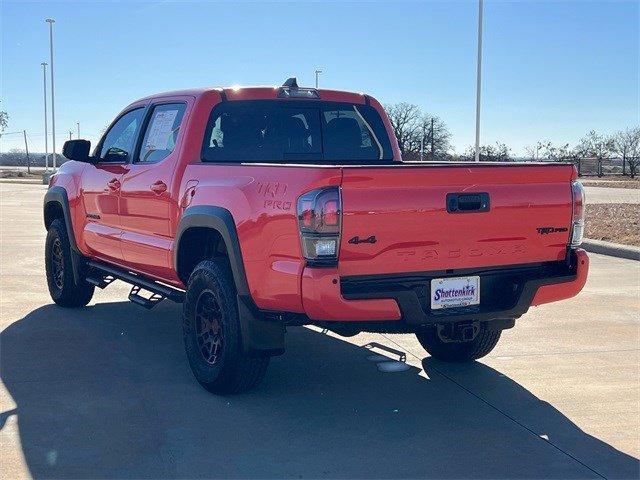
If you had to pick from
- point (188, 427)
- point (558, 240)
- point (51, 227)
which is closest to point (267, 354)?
point (188, 427)

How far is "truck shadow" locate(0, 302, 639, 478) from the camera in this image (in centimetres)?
403

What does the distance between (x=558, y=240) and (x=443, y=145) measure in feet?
166

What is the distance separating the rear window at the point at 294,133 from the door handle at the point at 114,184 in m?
1.20

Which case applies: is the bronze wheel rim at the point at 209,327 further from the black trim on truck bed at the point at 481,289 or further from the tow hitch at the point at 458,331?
the tow hitch at the point at 458,331

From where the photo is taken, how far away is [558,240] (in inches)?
194

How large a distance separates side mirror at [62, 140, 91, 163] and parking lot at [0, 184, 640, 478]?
1.43 metres

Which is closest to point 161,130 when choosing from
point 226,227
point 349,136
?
point 349,136

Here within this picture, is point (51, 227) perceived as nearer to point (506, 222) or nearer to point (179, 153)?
point (179, 153)

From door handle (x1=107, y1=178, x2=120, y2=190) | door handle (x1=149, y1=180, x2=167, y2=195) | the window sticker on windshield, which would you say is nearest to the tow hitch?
door handle (x1=149, y1=180, x2=167, y2=195)

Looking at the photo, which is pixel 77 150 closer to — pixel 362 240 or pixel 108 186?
pixel 108 186

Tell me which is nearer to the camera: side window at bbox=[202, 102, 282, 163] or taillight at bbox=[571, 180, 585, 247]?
taillight at bbox=[571, 180, 585, 247]

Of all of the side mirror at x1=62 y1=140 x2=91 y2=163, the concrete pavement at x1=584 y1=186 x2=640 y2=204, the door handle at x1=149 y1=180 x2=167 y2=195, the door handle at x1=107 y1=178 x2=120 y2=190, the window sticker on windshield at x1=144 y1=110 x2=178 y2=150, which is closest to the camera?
the door handle at x1=149 y1=180 x2=167 y2=195

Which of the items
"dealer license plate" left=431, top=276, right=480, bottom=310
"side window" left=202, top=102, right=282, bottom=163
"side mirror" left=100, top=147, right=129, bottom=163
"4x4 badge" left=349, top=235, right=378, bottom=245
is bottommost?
"dealer license plate" left=431, top=276, right=480, bottom=310

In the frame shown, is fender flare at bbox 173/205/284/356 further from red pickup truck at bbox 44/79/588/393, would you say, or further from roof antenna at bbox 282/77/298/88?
roof antenna at bbox 282/77/298/88
